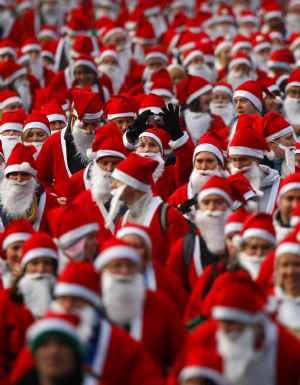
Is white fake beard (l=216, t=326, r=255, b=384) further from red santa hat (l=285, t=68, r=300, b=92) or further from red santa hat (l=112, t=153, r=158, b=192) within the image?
red santa hat (l=285, t=68, r=300, b=92)

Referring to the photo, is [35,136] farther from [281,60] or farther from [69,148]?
[281,60]

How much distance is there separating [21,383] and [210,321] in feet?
4.70

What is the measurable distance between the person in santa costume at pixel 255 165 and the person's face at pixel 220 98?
16.4 feet

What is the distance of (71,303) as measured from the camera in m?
10.1

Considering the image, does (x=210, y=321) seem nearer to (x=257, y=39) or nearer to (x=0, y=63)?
(x=0, y=63)

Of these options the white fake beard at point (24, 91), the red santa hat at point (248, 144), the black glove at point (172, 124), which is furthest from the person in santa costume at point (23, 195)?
the white fake beard at point (24, 91)

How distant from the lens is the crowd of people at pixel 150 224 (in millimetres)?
9859

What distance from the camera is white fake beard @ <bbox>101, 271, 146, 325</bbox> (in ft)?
34.0

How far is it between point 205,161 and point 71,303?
181 inches

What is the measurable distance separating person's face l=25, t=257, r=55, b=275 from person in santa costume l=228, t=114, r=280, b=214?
10.3 ft

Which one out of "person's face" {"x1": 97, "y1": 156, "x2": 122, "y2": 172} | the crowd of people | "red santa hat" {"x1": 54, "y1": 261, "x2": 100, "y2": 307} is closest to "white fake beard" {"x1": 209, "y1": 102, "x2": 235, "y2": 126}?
the crowd of people

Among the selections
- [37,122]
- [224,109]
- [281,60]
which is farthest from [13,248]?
[281,60]

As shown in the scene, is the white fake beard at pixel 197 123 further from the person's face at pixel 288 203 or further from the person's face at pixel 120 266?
the person's face at pixel 120 266

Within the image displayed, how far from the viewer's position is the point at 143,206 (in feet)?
42.9
